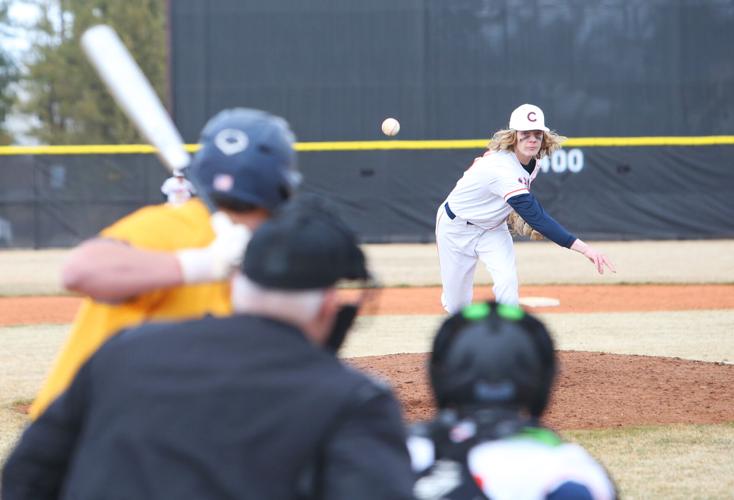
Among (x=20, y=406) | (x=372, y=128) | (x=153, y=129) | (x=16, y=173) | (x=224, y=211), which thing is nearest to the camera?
(x=224, y=211)

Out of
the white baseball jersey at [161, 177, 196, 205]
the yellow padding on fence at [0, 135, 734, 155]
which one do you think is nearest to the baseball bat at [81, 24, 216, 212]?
the white baseball jersey at [161, 177, 196, 205]

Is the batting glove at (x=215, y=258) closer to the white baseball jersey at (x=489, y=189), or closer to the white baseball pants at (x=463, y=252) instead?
the white baseball jersey at (x=489, y=189)

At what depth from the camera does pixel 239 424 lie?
72.1 inches

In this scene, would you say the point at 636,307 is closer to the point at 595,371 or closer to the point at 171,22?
the point at 595,371

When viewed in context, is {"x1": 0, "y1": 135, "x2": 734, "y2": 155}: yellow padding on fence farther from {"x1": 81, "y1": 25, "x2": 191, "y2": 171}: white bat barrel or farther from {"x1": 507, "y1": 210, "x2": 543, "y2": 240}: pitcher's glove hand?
{"x1": 81, "y1": 25, "x2": 191, "y2": 171}: white bat barrel

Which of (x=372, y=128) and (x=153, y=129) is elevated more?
(x=153, y=129)

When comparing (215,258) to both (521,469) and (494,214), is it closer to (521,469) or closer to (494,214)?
(521,469)

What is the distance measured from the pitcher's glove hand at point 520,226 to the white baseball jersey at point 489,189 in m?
0.10

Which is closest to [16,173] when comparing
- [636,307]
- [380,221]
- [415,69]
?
[380,221]

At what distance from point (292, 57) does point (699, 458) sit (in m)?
22.2

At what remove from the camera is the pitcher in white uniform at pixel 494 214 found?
815 cm

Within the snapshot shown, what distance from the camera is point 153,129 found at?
2.98 meters

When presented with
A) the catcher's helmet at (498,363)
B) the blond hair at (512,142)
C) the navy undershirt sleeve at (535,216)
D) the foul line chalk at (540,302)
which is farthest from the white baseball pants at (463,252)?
the catcher's helmet at (498,363)

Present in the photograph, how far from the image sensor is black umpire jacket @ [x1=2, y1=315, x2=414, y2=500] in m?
1.82
